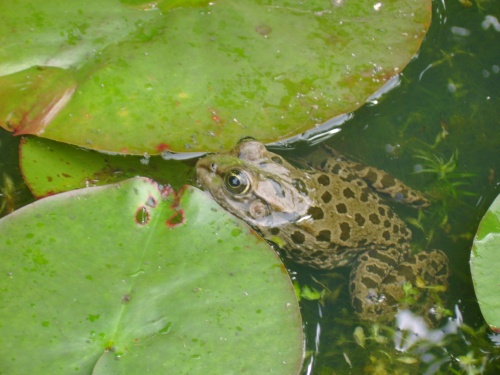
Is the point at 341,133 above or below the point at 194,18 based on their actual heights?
below

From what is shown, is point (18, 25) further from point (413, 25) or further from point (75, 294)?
Answer: point (413, 25)

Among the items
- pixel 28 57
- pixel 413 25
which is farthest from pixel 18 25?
pixel 413 25

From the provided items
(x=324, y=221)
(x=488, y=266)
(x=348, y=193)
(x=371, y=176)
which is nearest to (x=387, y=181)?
(x=371, y=176)

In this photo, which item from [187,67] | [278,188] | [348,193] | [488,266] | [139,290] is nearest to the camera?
[139,290]

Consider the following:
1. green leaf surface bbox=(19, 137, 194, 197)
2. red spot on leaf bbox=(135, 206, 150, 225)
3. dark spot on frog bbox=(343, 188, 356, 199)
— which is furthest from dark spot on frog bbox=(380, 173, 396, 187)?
red spot on leaf bbox=(135, 206, 150, 225)

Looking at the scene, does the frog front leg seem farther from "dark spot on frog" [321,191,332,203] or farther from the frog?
"dark spot on frog" [321,191,332,203]

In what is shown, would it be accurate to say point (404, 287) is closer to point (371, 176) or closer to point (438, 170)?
point (371, 176)
